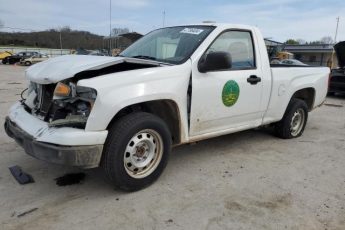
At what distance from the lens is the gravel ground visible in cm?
310

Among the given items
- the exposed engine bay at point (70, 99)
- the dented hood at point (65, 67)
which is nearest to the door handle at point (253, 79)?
the exposed engine bay at point (70, 99)

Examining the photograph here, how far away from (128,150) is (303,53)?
172 ft

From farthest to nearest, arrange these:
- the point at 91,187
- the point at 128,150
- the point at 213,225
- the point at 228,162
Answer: the point at 228,162 < the point at 91,187 < the point at 128,150 < the point at 213,225

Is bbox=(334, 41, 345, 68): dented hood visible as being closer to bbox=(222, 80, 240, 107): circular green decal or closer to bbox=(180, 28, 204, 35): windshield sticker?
bbox=(222, 80, 240, 107): circular green decal

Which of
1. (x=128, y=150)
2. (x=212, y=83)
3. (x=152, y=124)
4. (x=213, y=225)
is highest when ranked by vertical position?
(x=212, y=83)

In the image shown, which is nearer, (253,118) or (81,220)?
(81,220)

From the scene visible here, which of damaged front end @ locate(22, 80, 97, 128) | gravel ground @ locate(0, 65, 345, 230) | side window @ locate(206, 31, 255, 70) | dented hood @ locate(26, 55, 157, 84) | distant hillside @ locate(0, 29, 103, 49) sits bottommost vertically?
gravel ground @ locate(0, 65, 345, 230)

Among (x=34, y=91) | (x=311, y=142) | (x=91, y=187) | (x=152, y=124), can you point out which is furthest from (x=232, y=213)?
(x=311, y=142)

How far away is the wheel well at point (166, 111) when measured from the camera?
3.76 metres

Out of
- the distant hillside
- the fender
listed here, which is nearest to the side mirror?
the fender

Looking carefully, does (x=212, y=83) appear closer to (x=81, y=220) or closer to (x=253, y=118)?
(x=253, y=118)

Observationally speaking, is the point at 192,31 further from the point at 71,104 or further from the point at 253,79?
the point at 71,104

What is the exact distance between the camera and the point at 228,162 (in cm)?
468

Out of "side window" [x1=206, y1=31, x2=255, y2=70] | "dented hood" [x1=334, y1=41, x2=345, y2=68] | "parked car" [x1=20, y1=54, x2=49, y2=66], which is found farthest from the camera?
"parked car" [x1=20, y1=54, x2=49, y2=66]
